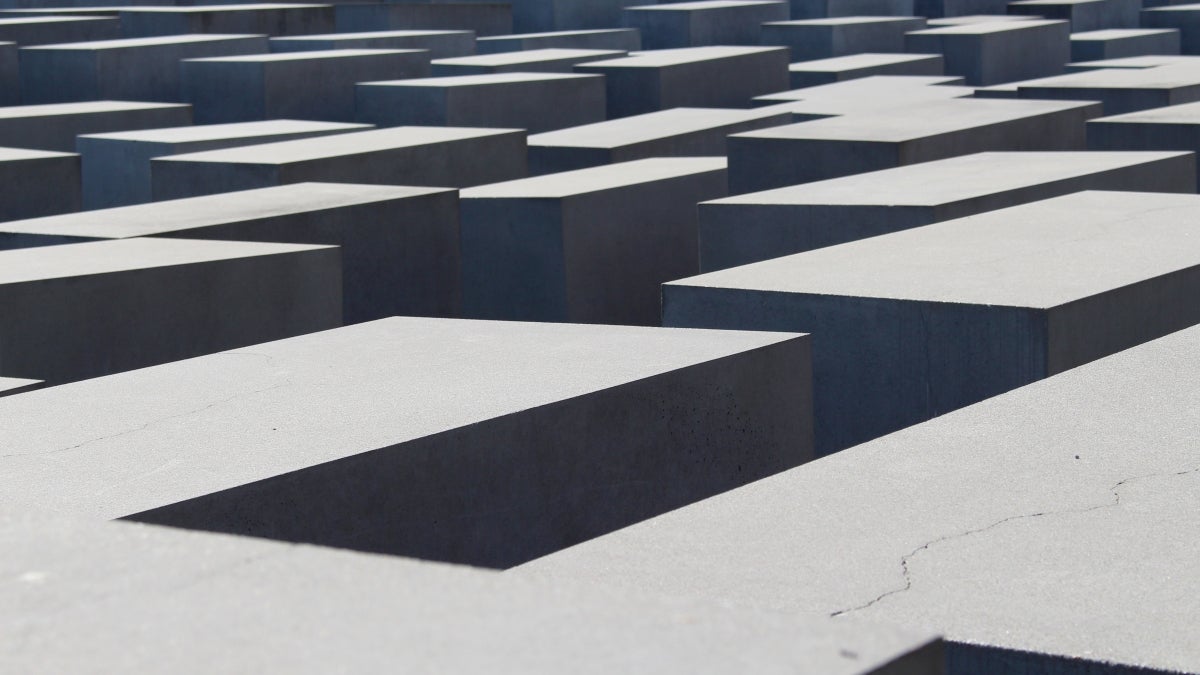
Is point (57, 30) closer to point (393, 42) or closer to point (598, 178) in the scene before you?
point (393, 42)

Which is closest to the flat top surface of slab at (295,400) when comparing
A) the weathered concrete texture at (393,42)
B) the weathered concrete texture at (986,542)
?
the weathered concrete texture at (986,542)

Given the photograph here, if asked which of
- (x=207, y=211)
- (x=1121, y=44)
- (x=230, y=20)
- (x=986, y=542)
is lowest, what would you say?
(x=986, y=542)

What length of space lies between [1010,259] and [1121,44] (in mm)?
12064

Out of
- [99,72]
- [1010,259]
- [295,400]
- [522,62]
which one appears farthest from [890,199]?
[99,72]

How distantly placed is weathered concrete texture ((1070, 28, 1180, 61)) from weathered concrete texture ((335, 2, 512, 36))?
22.0 ft

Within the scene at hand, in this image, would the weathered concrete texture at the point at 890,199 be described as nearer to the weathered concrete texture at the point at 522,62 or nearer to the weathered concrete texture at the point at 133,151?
the weathered concrete texture at the point at 133,151

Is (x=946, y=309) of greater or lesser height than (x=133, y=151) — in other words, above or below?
below

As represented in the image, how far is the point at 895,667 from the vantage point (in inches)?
66.0

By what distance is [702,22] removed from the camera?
18766 millimetres

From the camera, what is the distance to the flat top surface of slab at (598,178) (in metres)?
8.90

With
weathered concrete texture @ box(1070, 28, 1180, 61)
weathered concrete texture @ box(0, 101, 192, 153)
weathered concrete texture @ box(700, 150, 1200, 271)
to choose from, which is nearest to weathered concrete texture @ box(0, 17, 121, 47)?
weathered concrete texture @ box(0, 101, 192, 153)

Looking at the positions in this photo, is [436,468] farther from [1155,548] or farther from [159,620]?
[159,620]

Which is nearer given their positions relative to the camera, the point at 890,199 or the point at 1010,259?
the point at 1010,259

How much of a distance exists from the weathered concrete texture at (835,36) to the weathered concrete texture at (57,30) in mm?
→ 6829
